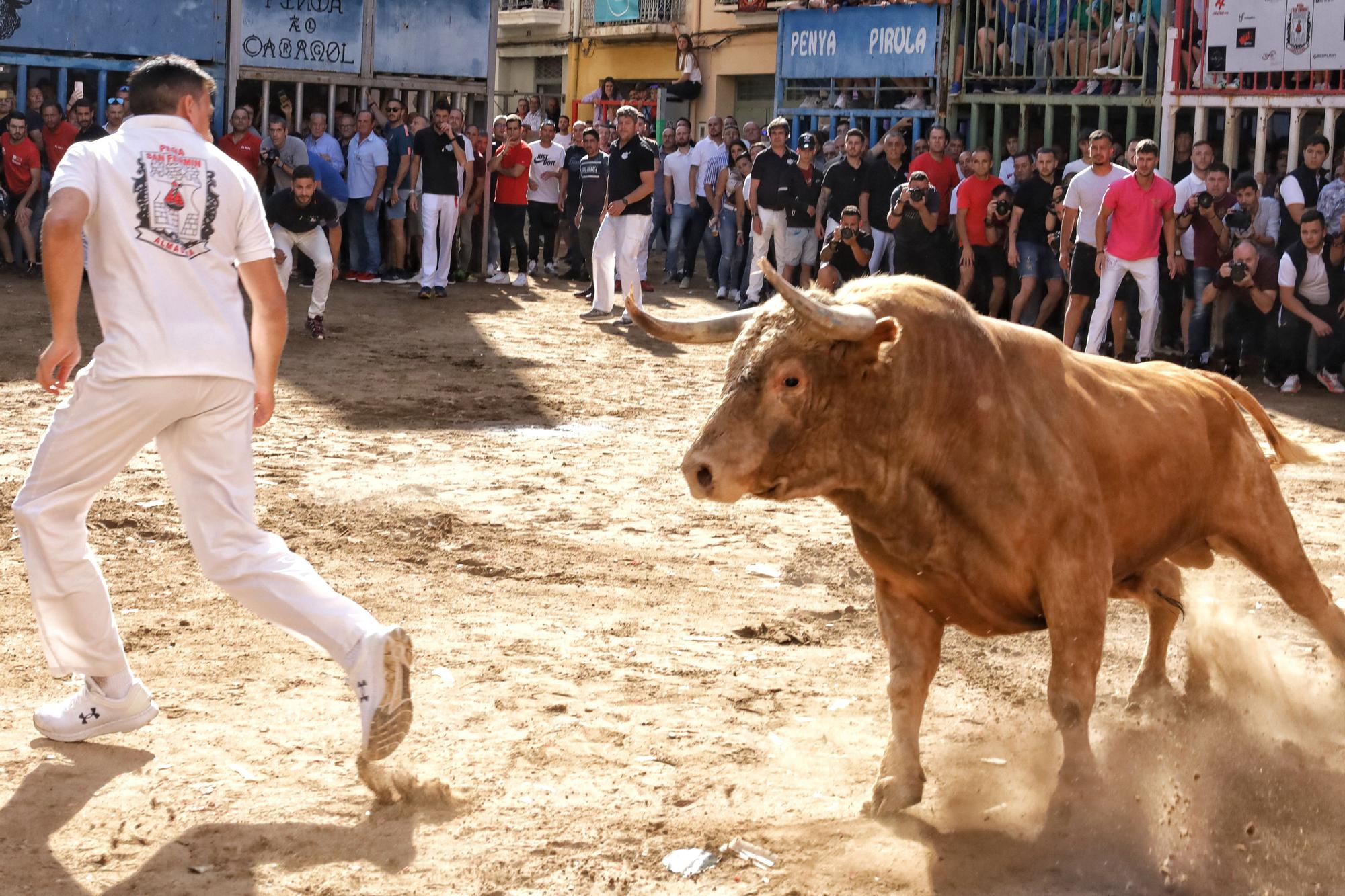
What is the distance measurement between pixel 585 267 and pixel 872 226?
5865 mm

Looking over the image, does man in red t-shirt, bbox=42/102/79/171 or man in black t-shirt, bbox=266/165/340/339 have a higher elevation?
man in red t-shirt, bbox=42/102/79/171

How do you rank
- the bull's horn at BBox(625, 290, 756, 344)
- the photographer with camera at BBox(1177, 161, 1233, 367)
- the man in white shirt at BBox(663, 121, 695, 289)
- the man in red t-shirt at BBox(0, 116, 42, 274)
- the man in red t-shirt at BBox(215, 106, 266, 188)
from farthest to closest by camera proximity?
the man in white shirt at BBox(663, 121, 695, 289) → the man in red t-shirt at BBox(215, 106, 266, 188) → the man in red t-shirt at BBox(0, 116, 42, 274) → the photographer with camera at BBox(1177, 161, 1233, 367) → the bull's horn at BBox(625, 290, 756, 344)

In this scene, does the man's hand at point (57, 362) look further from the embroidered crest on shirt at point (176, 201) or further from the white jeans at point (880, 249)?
the white jeans at point (880, 249)

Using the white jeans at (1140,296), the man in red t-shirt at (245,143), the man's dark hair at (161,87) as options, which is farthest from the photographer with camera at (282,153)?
the man's dark hair at (161,87)

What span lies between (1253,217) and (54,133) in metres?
12.6

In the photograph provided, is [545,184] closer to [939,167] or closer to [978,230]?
[939,167]

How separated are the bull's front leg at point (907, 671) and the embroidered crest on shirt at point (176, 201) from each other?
2.17 metres

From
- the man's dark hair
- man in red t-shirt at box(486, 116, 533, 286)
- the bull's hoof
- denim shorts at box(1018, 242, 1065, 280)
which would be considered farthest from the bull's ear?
man in red t-shirt at box(486, 116, 533, 286)

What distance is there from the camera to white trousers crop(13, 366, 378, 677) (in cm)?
448

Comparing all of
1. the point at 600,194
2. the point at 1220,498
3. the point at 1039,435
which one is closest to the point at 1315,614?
the point at 1220,498

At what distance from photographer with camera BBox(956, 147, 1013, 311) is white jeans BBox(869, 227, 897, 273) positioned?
4.30ft

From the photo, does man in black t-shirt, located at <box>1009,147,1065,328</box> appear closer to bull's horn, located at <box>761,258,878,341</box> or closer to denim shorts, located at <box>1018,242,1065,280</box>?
denim shorts, located at <box>1018,242,1065,280</box>

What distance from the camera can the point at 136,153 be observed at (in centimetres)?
454

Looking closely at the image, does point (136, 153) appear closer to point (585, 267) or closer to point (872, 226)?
point (872, 226)
